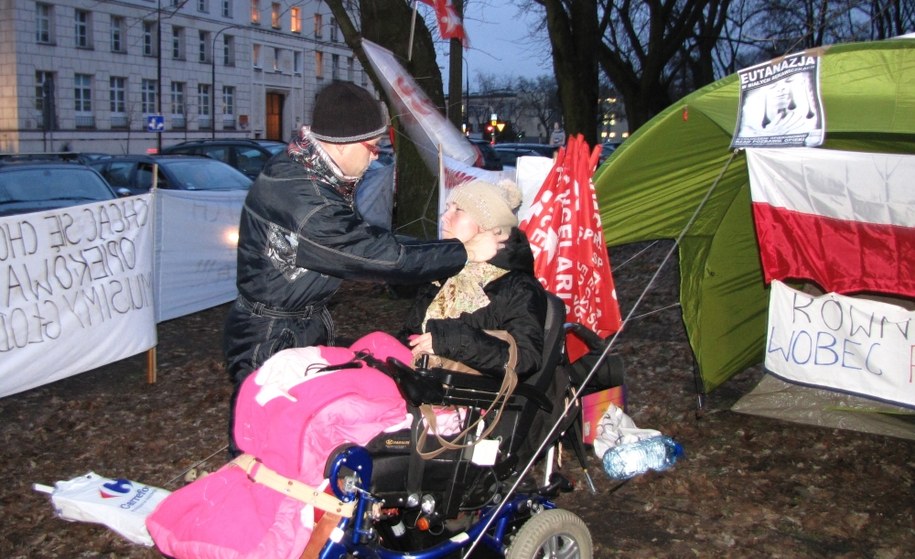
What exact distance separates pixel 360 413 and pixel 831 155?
3406 millimetres

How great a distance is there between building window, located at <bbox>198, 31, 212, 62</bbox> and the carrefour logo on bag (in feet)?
176

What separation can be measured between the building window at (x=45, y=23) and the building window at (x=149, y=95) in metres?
6.03

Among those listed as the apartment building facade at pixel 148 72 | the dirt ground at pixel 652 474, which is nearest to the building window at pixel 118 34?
the apartment building facade at pixel 148 72

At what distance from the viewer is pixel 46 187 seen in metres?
10.5

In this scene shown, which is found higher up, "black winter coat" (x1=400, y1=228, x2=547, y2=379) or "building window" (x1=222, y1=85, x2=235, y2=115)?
"building window" (x1=222, y1=85, x2=235, y2=115)

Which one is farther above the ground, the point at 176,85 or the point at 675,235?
the point at 176,85

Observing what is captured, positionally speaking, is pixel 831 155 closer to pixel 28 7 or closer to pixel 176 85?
pixel 28 7

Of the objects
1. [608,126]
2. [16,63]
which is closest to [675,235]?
[16,63]

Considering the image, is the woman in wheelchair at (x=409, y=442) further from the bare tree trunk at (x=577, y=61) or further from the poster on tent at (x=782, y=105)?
the bare tree trunk at (x=577, y=61)

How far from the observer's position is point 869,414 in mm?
5809

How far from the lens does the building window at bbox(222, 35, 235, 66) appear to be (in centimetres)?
5572

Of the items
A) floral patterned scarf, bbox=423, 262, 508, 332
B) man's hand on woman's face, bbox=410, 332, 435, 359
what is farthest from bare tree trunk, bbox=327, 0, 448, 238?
man's hand on woman's face, bbox=410, 332, 435, 359

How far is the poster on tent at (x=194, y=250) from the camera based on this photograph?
831cm

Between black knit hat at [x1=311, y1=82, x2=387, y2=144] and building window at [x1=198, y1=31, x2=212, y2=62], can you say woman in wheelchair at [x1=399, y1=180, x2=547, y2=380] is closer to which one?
black knit hat at [x1=311, y1=82, x2=387, y2=144]
